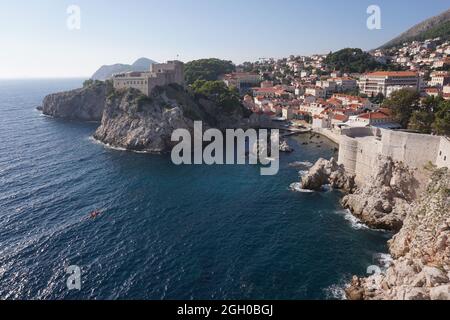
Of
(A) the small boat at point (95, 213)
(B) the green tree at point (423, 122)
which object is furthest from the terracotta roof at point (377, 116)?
(A) the small boat at point (95, 213)

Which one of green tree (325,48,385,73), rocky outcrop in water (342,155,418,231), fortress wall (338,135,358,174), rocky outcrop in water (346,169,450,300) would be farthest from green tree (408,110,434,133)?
green tree (325,48,385,73)

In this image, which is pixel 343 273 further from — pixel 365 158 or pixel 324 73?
pixel 324 73

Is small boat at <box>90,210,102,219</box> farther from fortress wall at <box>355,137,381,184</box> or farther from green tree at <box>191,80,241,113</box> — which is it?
green tree at <box>191,80,241,113</box>

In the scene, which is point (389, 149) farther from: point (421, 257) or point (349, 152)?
point (421, 257)

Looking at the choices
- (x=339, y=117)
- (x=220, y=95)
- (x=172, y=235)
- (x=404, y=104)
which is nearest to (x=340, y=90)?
(x=339, y=117)

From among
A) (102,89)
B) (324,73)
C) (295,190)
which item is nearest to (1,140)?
(102,89)
